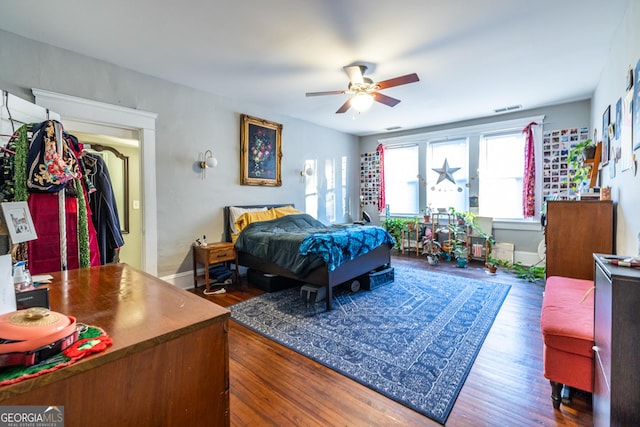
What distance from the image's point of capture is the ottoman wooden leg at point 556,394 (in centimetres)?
165

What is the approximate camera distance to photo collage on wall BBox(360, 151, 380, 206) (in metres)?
6.67

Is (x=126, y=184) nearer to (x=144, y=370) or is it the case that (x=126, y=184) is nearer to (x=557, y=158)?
(x=144, y=370)

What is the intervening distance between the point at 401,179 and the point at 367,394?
17.1 ft

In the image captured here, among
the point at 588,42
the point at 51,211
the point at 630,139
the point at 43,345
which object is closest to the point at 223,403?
the point at 43,345

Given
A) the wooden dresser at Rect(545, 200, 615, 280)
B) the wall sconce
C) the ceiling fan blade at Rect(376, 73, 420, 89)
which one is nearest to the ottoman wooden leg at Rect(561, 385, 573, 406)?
the wooden dresser at Rect(545, 200, 615, 280)

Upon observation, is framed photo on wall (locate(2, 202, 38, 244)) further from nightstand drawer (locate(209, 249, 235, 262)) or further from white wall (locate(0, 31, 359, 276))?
nightstand drawer (locate(209, 249, 235, 262))

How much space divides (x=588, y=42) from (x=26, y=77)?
524cm

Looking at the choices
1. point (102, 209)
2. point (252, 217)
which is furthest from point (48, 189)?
point (252, 217)

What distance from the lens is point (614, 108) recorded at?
261 cm

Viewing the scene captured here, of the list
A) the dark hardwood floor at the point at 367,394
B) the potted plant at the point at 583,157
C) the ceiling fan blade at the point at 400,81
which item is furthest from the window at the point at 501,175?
the ceiling fan blade at the point at 400,81

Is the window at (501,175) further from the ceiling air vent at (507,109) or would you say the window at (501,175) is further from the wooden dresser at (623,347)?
the wooden dresser at (623,347)

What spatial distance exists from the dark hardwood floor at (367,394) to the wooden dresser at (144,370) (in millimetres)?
866

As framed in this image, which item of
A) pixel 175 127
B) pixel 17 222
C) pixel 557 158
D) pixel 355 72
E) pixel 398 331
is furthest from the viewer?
pixel 557 158

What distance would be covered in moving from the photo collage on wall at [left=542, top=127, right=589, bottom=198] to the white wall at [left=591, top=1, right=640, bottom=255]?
160 cm
